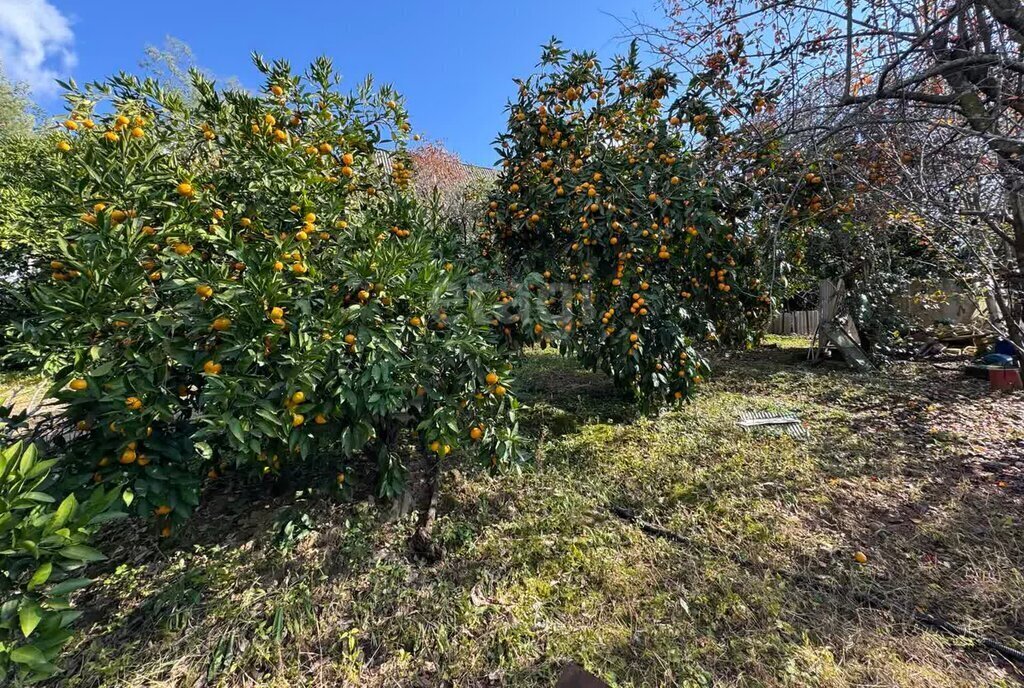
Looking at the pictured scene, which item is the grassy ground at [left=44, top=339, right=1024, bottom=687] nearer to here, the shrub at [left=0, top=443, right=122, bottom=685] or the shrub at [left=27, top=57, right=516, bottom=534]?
the shrub at [left=27, top=57, right=516, bottom=534]

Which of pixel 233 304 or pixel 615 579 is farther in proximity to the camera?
pixel 615 579

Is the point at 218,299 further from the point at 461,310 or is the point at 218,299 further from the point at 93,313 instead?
the point at 461,310

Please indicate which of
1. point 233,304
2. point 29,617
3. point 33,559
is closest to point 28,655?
point 29,617

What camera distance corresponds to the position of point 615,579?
6.14 feet

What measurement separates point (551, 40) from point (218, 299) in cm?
303

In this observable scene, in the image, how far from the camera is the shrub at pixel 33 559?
0.97 m

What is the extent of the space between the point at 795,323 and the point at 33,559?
9.50 metres

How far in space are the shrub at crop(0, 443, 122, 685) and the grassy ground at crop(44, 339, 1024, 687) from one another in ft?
2.12

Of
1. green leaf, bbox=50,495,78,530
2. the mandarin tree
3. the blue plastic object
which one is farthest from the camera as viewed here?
the blue plastic object

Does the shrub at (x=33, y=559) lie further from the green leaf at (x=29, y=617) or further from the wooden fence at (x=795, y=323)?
the wooden fence at (x=795, y=323)

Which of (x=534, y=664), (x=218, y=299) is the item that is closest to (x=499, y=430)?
(x=534, y=664)

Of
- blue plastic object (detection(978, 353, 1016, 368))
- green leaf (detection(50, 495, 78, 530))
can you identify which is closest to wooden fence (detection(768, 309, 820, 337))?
blue plastic object (detection(978, 353, 1016, 368))

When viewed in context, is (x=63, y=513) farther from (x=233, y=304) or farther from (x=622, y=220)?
(x=622, y=220)

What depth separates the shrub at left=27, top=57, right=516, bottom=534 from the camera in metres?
1.42
